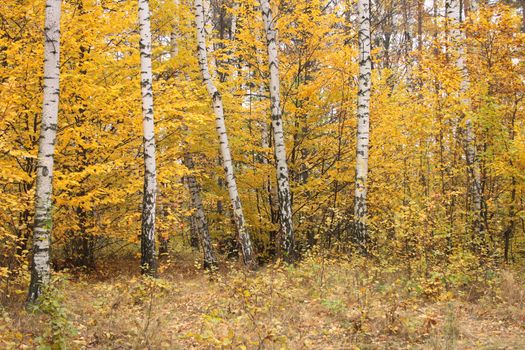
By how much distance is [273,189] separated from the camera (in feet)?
38.9

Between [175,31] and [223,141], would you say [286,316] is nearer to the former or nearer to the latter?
[223,141]

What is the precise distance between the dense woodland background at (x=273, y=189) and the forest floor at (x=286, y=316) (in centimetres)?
4

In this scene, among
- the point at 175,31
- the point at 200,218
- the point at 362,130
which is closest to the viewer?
the point at 362,130

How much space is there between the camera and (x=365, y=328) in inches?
233

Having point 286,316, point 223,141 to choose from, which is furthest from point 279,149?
point 286,316

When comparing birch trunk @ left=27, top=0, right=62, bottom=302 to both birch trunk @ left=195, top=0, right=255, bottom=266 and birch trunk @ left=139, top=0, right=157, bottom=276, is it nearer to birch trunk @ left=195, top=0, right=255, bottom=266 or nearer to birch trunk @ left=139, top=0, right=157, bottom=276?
birch trunk @ left=139, top=0, right=157, bottom=276

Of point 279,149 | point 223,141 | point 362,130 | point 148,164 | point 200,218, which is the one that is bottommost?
point 200,218

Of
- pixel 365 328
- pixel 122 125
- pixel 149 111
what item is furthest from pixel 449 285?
pixel 122 125

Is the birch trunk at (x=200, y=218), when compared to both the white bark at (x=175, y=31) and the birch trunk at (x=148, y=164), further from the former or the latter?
the white bark at (x=175, y=31)

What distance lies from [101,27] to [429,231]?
734cm

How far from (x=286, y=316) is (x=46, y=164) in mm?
4173

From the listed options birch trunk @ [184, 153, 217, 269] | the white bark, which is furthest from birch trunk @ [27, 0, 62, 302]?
the white bark

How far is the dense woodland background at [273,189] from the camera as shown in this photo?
6.14 meters

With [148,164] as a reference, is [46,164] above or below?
below
